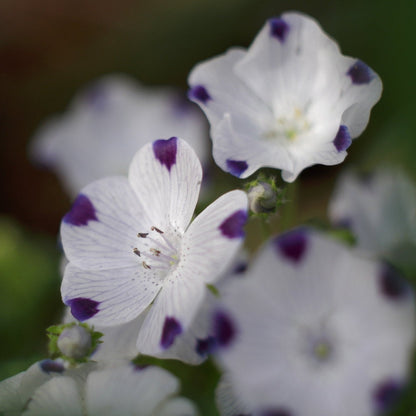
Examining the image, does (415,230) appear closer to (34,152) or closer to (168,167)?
(168,167)

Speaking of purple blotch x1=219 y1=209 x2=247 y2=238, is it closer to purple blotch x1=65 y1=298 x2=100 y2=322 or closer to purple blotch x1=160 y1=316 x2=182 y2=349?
purple blotch x1=160 y1=316 x2=182 y2=349

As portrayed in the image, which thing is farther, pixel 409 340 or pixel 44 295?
pixel 44 295

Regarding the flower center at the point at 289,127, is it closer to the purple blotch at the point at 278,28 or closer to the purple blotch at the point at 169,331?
the purple blotch at the point at 278,28

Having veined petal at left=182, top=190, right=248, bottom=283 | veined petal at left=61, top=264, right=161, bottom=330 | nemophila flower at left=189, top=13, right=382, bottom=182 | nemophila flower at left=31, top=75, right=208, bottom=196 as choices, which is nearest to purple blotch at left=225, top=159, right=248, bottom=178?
nemophila flower at left=189, top=13, right=382, bottom=182

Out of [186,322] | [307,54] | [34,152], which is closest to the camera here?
[186,322]

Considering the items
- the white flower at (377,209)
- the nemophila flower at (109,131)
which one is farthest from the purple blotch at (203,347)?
the nemophila flower at (109,131)

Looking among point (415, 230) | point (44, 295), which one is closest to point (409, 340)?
point (415, 230)

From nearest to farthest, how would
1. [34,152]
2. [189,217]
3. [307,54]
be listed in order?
1. [189,217]
2. [307,54]
3. [34,152]
